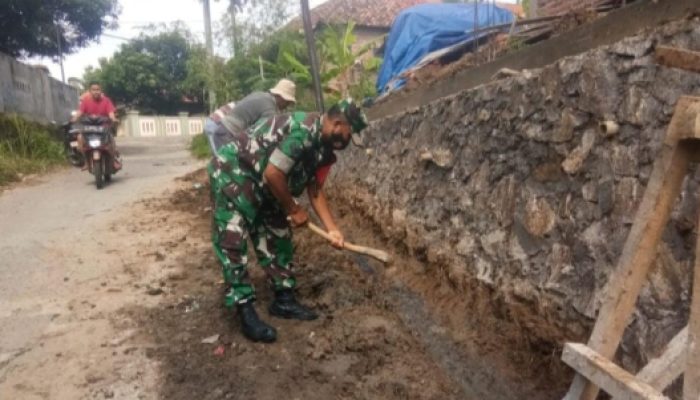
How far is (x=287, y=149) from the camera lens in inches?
119

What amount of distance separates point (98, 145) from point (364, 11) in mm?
16538

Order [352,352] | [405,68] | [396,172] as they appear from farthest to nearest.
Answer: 1. [405,68]
2. [396,172]
3. [352,352]

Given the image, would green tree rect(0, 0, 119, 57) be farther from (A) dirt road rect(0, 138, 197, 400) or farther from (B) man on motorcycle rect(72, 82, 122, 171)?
(A) dirt road rect(0, 138, 197, 400)

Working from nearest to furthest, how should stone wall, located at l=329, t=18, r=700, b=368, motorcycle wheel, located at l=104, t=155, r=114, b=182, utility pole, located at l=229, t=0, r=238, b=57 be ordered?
stone wall, located at l=329, t=18, r=700, b=368 → motorcycle wheel, located at l=104, t=155, r=114, b=182 → utility pole, located at l=229, t=0, r=238, b=57

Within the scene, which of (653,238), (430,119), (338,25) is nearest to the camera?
(653,238)

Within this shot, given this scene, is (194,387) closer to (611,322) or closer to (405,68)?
(611,322)

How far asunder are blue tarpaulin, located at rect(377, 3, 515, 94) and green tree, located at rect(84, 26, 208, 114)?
20977 millimetres

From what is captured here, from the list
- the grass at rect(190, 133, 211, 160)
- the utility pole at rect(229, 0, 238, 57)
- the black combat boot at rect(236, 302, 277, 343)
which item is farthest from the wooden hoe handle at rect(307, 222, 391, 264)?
the utility pole at rect(229, 0, 238, 57)

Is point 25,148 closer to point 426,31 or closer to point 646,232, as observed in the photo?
point 426,31

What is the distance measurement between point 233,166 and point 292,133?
17.4 inches

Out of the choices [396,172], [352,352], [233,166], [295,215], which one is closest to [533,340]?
[352,352]

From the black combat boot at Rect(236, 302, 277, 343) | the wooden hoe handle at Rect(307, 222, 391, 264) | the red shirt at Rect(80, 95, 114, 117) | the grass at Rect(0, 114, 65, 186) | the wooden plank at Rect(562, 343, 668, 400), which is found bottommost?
the grass at Rect(0, 114, 65, 186)

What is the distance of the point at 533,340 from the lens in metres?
2.83

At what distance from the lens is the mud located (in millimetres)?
2709
